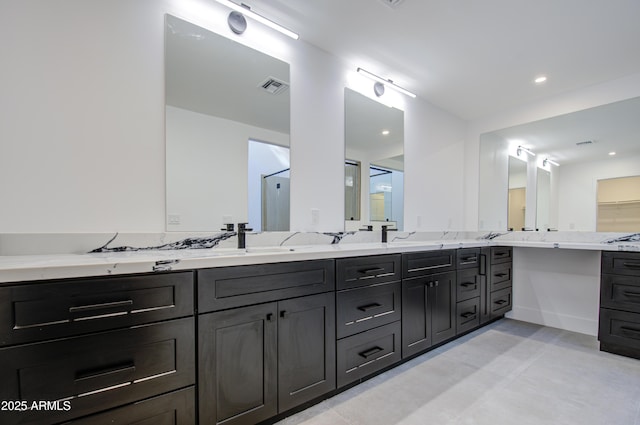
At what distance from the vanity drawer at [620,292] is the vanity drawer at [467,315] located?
1.01m

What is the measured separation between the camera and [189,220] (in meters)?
1.73

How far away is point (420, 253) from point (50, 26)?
255 cm

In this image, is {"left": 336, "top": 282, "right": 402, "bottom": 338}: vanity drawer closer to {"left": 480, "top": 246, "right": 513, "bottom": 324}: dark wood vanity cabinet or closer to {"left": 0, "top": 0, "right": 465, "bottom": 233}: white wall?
{"left": 0, "top": 0, "right": 465, "bottom": 233}: white wall

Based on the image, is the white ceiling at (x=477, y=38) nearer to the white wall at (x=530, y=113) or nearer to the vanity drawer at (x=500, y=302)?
the white wall at (x=530, y=113)

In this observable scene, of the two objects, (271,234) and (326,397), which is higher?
(271,234)

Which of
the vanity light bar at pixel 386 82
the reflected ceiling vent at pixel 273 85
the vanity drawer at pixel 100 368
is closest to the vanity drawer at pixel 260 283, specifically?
the vanity drawer at pixel 100 368

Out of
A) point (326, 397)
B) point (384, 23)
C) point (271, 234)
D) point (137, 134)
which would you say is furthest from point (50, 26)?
point (326, 397)

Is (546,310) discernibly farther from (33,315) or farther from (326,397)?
(33,315)

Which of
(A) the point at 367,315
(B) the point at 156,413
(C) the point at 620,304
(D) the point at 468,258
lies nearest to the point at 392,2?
(A) the point at 367,315

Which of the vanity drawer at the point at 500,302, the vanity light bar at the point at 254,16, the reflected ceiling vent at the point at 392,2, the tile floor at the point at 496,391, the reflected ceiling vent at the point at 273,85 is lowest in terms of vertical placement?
the tile floor at the point at 496,391

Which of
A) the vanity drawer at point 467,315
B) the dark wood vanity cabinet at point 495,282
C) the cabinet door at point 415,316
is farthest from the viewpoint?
the dark wood vanity cabinet at point 495,282

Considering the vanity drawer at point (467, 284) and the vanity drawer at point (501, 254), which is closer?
the vanity drawer at point (467, 284)

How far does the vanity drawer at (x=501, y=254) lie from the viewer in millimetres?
3031

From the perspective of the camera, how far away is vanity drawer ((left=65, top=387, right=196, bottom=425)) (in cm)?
103
